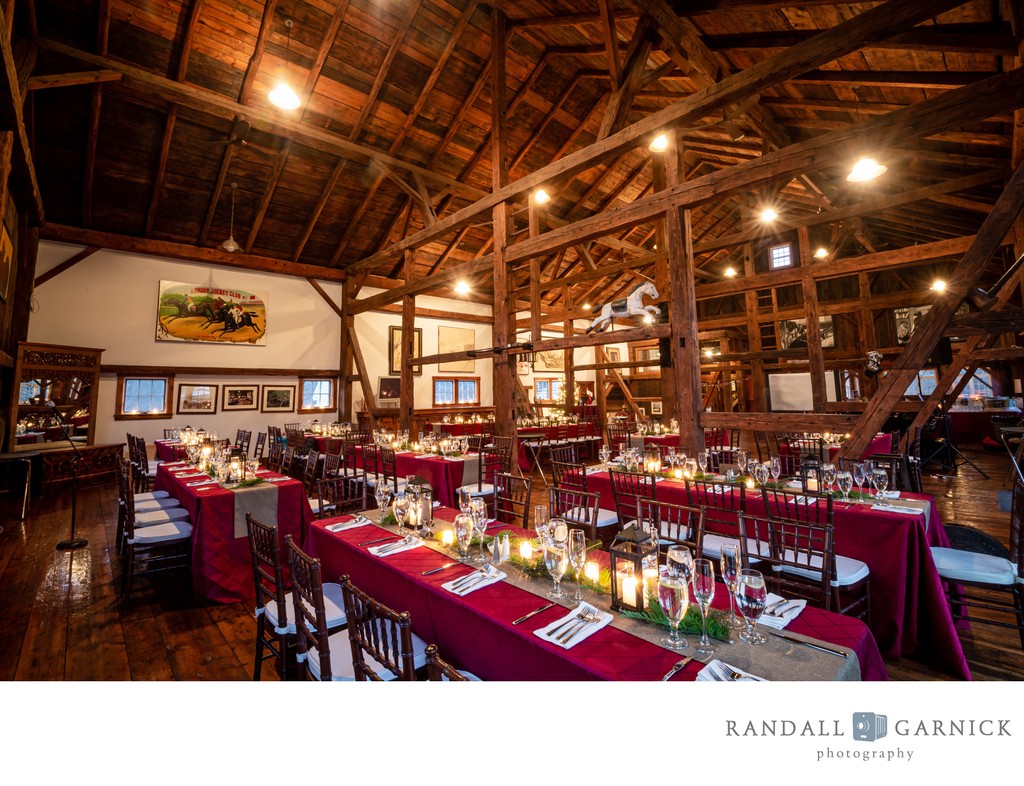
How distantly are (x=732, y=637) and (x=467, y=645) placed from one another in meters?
0.94

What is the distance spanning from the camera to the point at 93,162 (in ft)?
25.6

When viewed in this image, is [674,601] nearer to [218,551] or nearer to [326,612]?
[326,612]

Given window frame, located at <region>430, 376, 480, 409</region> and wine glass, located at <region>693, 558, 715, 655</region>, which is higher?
window frame, located at <region>430, 376, 480, 409</region>

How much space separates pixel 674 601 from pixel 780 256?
15.7m

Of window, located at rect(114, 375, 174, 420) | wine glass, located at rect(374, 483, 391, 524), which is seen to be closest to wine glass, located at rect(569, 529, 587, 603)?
wine glass, located at rect(374, 483, 391, 524)

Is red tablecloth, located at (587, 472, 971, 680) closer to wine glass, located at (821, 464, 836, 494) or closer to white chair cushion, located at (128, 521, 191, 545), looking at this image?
wine glass, located at (821, 464, 836, 494)

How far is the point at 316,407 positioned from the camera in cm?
1176

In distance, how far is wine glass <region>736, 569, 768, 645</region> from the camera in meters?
1.29

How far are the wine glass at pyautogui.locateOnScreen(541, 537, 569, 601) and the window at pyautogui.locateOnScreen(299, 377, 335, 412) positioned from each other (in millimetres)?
11319

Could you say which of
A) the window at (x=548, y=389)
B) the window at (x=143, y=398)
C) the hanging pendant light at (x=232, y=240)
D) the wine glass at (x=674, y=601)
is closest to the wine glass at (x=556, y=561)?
the wine glass at (x=674, y=601)

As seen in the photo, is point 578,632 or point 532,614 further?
point 532,614

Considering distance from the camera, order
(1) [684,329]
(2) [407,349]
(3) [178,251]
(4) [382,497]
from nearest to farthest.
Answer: (4) [382,497]
(1) [684,329]
(2) [407,349]
(3) [178,251]

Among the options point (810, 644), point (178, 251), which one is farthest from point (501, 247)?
point (178, 251)
